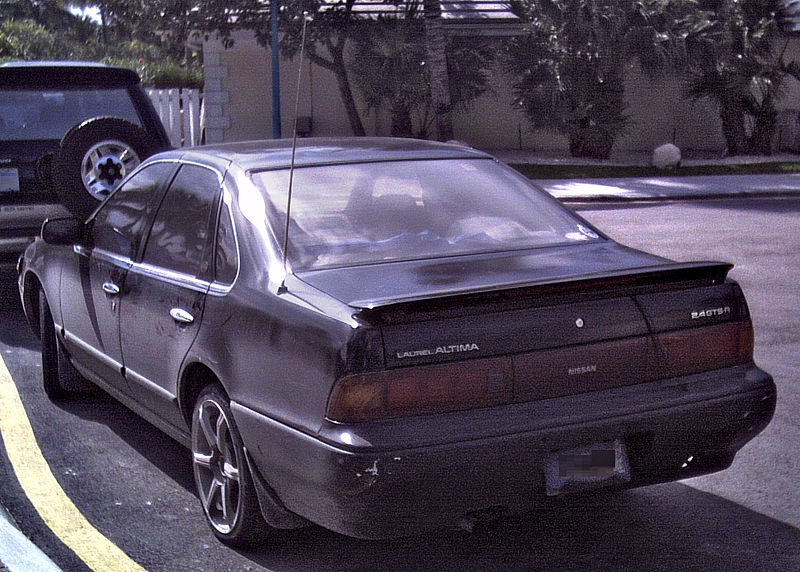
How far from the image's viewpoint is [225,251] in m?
4.41

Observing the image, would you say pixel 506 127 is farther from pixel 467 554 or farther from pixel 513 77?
pixel 467 554

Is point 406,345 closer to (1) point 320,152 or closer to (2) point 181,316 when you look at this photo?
(2) point 181,316

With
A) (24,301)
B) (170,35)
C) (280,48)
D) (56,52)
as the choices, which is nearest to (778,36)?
(280,48)

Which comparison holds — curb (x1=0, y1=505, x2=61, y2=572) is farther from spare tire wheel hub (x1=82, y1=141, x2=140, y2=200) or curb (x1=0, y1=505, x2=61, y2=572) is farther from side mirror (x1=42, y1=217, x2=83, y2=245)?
spare tire wheel hub (x1=82, y1=141, x2=140, y2=200)

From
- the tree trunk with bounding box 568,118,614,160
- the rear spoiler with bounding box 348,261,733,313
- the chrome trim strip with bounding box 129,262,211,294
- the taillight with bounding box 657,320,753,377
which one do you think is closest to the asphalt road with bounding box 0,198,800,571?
the taillight with bounding box 657,320,753,377

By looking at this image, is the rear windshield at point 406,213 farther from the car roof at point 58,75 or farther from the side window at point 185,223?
the car roof at point 58,75

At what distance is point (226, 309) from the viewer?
4.19m

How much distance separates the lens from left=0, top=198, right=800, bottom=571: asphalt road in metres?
4.15

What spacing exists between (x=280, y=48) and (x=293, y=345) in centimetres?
2017

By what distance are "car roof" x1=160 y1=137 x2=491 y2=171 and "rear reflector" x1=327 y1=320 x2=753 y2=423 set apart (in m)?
1.47

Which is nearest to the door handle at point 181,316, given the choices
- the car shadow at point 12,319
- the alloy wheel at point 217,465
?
the alloy wheel at point 217,465

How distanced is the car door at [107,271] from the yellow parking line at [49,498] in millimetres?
496

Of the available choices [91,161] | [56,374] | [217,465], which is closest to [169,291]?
[217,465]

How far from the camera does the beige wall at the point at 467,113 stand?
26.2 metres
